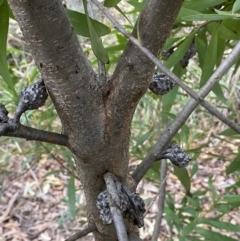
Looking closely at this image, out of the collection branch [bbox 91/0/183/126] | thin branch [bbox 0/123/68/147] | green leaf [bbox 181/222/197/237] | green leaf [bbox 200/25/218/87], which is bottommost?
thin branch [bbox 0/123/68/147]

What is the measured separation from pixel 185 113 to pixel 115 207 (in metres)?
0.10

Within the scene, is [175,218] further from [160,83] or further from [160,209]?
[160,83]

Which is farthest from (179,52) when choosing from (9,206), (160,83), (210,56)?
(9,206)

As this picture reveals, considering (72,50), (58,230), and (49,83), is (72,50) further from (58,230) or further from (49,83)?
(58,230)

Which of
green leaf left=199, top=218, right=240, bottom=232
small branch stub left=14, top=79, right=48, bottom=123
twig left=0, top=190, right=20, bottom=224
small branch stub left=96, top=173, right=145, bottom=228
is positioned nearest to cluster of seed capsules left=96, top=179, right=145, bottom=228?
small branch stub left=96, top=173, right=145, bottom=228

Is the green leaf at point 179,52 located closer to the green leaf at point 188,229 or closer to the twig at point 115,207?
the twig at point 115,207

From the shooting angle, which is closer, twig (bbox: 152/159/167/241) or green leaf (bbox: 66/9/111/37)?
green leaf (bbox: 66/9/111/37)

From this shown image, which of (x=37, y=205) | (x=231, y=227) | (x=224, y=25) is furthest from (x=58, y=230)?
(x=224, y=25)

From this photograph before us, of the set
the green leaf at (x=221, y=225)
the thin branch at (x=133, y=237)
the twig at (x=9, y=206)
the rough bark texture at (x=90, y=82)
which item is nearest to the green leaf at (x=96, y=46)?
the rough bark texture at (x=90, y=82)

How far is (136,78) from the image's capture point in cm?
37

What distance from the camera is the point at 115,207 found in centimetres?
36

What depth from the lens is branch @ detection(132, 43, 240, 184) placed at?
0.33 metres

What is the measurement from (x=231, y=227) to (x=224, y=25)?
0.38 metres

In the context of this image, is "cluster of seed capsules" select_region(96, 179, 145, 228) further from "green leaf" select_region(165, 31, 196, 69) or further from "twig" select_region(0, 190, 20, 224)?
"twig" select_region(0, 190, 20, 224)
